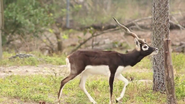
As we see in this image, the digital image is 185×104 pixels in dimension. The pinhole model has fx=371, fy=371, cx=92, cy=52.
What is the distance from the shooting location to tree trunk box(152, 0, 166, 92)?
322 inches

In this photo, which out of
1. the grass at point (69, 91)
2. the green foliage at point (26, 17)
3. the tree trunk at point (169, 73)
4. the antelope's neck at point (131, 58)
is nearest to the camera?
the tree trunk at point (169, 73)

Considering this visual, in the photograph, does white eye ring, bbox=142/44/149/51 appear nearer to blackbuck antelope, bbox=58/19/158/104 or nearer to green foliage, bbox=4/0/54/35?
blackbuck antelope, bbox=58/19/158/104

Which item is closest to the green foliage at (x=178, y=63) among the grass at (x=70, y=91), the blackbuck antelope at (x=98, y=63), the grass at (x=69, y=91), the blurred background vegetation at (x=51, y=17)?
the grass at (x=69, y=91)

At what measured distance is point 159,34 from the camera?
27.0 feet

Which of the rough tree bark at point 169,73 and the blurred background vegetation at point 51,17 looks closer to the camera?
the rough tree bark at point 169,73

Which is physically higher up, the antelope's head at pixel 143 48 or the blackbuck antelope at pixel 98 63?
the antelope's head at pixel 143 48

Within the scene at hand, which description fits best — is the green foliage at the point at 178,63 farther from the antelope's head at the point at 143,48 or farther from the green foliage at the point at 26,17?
the green foliage at the point at 26,17

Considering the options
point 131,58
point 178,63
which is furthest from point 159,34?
point 178,63

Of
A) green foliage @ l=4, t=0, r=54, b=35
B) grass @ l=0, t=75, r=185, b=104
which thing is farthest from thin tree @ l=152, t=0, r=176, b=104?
green foliage @ l=4, t=0, r=54, b=35

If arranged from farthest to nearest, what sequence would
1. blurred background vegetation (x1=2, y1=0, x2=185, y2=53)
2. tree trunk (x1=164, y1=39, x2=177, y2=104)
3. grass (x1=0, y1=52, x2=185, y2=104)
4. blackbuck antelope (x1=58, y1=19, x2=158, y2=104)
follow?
blurred background vegetation (x1=2, y1=0, x2=185, y2=53) → grass (x1=0, y1=52, x2=185, y2=104) → blackbuck antelope (x1=58, y1=19, x2=158, y2=104) → tree trunk (x1=164, y1=39, x2=177, y2=104)

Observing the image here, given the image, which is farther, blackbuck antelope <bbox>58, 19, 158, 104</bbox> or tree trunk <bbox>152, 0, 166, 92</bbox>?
tree trunk <bbox>152, 0, 166, 92</bbox>

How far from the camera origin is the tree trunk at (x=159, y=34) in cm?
817

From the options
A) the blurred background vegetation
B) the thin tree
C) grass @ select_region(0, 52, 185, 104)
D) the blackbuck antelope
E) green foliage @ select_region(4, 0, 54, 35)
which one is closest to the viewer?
the blackbuck antelope

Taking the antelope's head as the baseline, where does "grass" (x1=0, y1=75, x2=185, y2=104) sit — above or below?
below
